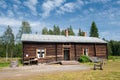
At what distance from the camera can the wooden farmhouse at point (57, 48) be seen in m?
29.6

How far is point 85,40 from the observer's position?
33969 millimetres

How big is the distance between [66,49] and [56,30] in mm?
59090

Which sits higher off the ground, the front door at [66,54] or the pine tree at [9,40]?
the pine tree at [9,40]

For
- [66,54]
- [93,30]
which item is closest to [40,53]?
[66,54]

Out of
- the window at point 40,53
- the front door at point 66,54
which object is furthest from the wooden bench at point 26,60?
the front door at point 66,54

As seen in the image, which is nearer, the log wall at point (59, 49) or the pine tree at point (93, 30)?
the log wall at point (59, 49)

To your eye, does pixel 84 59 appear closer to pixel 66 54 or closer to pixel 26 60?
pixel 66 54

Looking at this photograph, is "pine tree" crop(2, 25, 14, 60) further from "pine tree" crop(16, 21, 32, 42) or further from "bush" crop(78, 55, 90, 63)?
"bush" crop(78, 55, 90, 63)

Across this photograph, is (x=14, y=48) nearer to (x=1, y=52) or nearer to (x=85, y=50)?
(x=1, y=52)

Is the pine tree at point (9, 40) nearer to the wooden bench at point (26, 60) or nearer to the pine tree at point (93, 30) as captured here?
the wooden bench at point (26, 60)

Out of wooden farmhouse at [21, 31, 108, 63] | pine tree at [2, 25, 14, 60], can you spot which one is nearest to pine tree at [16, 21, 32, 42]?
pine tree at [2, 25, 14, 60]

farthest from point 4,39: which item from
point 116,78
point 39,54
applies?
point 116,78

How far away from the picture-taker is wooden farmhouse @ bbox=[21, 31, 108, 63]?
2959cm

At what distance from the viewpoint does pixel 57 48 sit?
3130 cm
